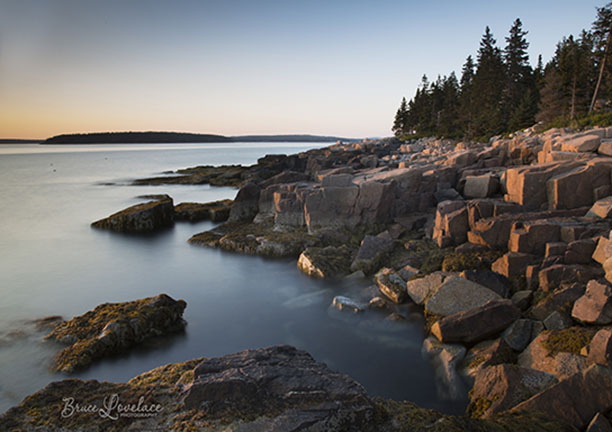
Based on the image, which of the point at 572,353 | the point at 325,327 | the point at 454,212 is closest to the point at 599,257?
the point at 572,353

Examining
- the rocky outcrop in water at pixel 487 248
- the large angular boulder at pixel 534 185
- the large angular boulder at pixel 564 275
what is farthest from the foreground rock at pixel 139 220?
the large angular boulder at pixel 564 275

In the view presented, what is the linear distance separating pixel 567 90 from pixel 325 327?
45.4 metres

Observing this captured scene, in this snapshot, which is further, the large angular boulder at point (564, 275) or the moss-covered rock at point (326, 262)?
the moss-covered rock at point (326, 262)

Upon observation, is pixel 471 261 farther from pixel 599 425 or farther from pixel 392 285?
pixel 599 425

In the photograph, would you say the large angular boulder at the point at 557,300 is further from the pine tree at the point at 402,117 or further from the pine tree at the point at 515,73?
the pine tree at the point at 402,117

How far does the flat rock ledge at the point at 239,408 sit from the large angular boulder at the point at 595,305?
134 inches

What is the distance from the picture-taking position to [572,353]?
7.14m

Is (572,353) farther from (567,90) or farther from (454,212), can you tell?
(567,90)

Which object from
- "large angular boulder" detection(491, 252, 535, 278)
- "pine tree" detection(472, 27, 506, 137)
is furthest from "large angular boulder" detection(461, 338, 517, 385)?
"pine tree" detection(472, 27, 506, 137)

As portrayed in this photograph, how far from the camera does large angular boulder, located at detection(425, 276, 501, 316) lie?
9977 mm

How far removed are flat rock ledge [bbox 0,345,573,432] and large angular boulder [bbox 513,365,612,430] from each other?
27 cm

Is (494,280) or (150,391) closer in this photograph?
(150,391)

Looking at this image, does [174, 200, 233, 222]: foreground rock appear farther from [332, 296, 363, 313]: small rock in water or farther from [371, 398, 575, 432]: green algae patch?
[371, 398, 575, 432]: green algae patch

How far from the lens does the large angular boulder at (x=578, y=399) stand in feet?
18.4
